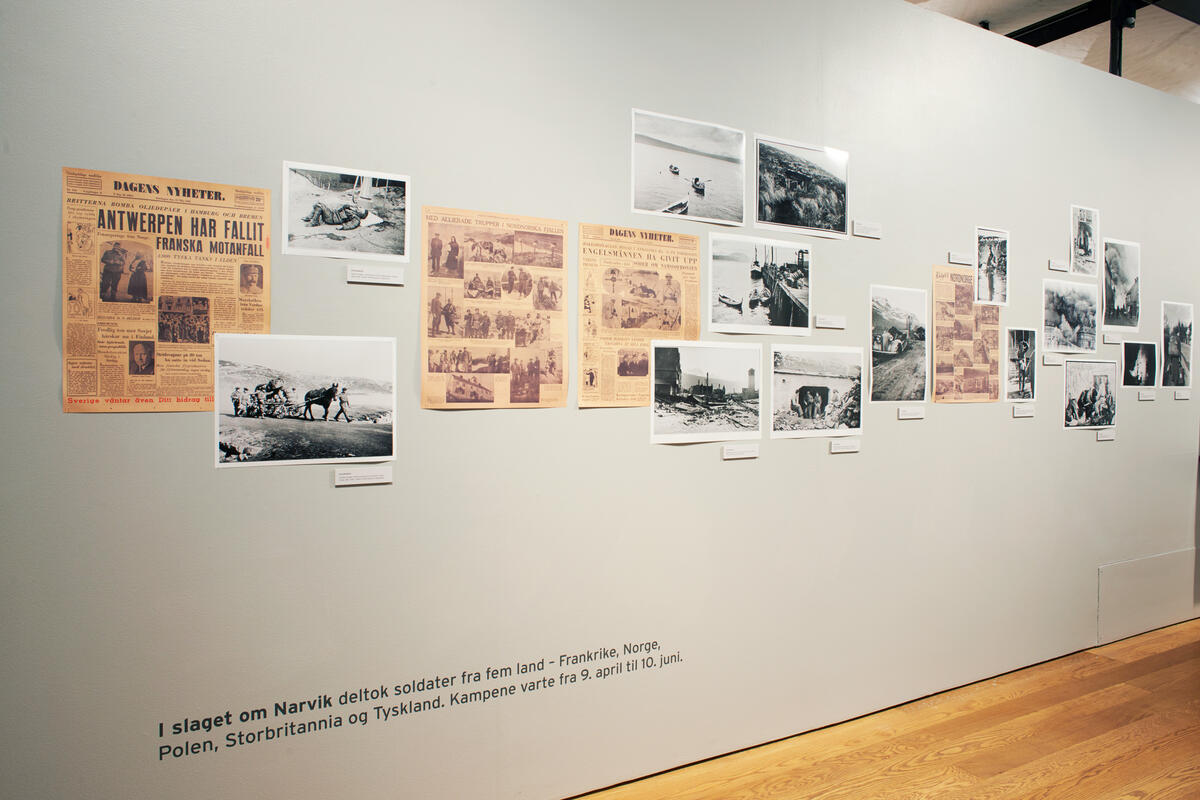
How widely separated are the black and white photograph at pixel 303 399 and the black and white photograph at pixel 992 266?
2.74 m

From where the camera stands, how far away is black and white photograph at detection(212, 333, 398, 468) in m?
1.87

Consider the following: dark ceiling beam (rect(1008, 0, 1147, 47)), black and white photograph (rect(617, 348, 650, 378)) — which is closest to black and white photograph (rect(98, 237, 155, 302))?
black and white photograph (rect(617, 348, 650, 378))

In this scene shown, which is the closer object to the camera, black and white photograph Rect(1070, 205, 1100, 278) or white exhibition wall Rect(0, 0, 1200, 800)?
white exhibition wall Rect(0, 0, 1200, 800)

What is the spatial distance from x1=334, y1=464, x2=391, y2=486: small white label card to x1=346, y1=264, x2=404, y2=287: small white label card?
0.55 metres

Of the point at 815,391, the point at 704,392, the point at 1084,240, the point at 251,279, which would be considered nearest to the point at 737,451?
the point at 704,392

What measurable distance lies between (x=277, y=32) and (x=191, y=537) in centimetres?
143

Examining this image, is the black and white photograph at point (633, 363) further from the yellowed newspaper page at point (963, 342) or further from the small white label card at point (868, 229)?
the yellowed newspaper page at point (963, 342)

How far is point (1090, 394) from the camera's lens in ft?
11.9

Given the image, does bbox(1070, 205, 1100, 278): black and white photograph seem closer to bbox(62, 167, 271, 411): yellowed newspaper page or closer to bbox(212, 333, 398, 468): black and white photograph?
bbox(212, 333, 398, 468): black and white photograph

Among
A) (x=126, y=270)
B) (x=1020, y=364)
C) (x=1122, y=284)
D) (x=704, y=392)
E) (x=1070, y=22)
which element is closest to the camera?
(x=126, y=270)

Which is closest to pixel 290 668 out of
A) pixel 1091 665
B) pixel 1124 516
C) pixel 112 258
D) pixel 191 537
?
pixel 191 537

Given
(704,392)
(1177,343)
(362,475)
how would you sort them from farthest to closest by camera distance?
(1177,343) → (704,392) → (362,475)

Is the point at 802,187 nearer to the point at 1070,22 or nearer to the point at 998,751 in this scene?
the point at 998,751

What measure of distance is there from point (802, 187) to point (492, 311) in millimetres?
1407
